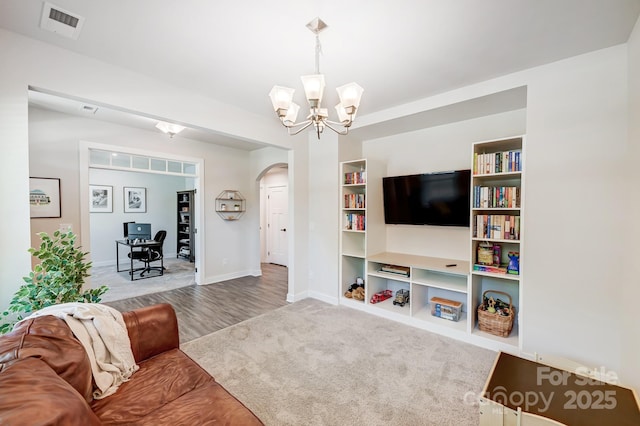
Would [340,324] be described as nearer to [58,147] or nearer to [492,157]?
[492,157]

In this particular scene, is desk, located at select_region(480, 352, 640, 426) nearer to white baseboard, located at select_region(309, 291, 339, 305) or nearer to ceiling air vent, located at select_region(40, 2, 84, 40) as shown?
white baseboard, located at select_region(309, 291, 339, 305)

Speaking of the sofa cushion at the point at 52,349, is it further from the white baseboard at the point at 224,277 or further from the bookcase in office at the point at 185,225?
the bookcase in office at the point at 185,225

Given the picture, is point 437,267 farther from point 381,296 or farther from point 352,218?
point 352,218

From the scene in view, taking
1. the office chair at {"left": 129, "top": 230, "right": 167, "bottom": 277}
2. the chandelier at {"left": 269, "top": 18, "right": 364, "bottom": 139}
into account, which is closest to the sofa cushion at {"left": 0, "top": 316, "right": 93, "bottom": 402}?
the chandelier at {"left": 269, "top": 18, "right": 364, "bottom": 139}

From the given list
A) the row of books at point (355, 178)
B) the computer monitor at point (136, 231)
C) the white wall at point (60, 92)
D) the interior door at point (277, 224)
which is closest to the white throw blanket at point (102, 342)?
the white wall at point (60, 92)

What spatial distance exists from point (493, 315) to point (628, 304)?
1007 millimetres

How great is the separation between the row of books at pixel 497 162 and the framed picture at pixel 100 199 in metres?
8.00

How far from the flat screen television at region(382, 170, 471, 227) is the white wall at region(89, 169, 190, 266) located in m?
5.89

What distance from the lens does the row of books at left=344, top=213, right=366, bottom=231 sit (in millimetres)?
3699

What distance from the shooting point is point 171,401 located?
4.53 feet

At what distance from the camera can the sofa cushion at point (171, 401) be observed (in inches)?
48.6

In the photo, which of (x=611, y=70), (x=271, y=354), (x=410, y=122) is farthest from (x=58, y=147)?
(x=611, y=70)

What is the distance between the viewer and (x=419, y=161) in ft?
11.9

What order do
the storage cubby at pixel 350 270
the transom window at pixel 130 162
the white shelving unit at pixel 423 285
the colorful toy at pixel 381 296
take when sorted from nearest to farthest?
1. the white shelving unit at pixel 423 285
2. the colorful toy at pixel 381 296
3. the storage cubby at pixel 350 270
4. the transom window at pixel 130 162
